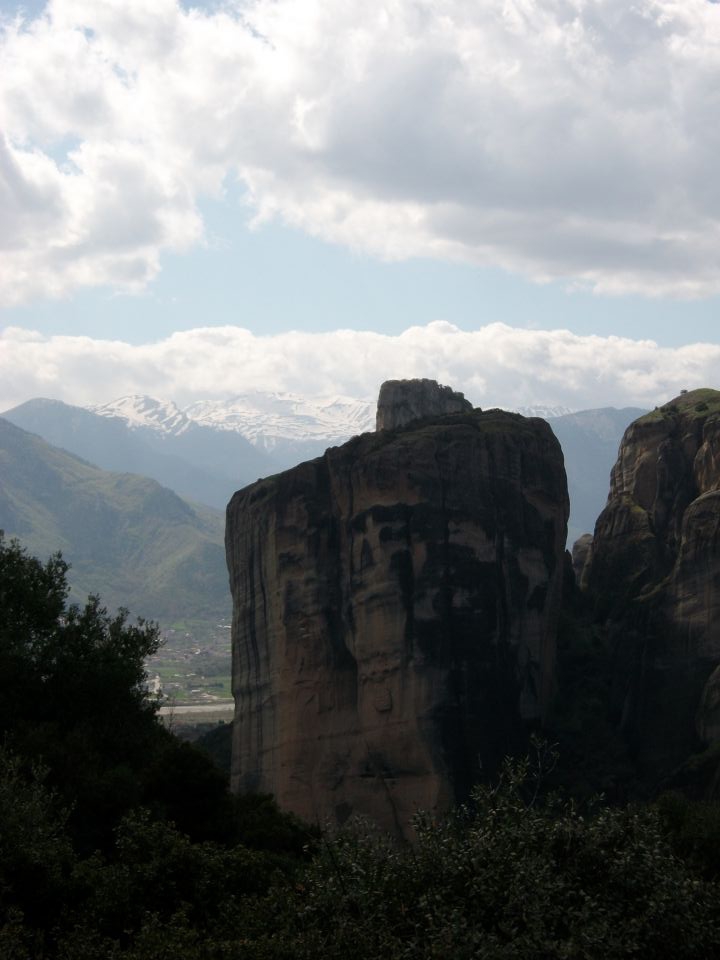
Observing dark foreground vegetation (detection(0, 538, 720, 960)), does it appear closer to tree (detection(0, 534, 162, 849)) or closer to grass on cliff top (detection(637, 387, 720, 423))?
tree (detection(0, 534, 162, 849))

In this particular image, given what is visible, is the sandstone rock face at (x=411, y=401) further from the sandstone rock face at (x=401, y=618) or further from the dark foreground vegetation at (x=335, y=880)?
the dark foreground vegetation at (x=335, y=880)

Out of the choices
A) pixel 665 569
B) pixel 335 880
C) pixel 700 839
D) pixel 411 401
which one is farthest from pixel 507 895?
pixel 411 401

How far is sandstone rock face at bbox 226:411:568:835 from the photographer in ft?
293

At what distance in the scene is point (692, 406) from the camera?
110 metres

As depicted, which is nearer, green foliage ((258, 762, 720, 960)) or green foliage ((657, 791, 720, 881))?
green foliage ((258, 762, 720, 960))

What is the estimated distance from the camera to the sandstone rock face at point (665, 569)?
93438 millimetres

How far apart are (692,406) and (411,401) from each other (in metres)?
21.0

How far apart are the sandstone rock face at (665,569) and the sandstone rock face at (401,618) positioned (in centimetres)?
617

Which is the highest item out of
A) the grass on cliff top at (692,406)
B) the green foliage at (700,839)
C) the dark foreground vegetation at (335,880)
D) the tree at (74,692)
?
the grass on cliff top at (692,406)

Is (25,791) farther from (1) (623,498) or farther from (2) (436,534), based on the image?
(1) (623,498)

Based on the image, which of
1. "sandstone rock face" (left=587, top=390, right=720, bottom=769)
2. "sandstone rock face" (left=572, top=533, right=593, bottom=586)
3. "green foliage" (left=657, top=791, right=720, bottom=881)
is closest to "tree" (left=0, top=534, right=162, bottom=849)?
"green foliage" (left=657, top=791, right=720, bottom=881)

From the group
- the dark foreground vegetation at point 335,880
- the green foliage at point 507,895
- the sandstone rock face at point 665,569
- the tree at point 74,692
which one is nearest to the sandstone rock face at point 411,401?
the sandstone rock face at point 665,569

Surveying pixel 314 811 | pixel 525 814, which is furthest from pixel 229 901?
pixel 314 811

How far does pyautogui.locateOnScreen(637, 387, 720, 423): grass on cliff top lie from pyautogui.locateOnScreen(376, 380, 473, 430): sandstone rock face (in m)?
14.3
